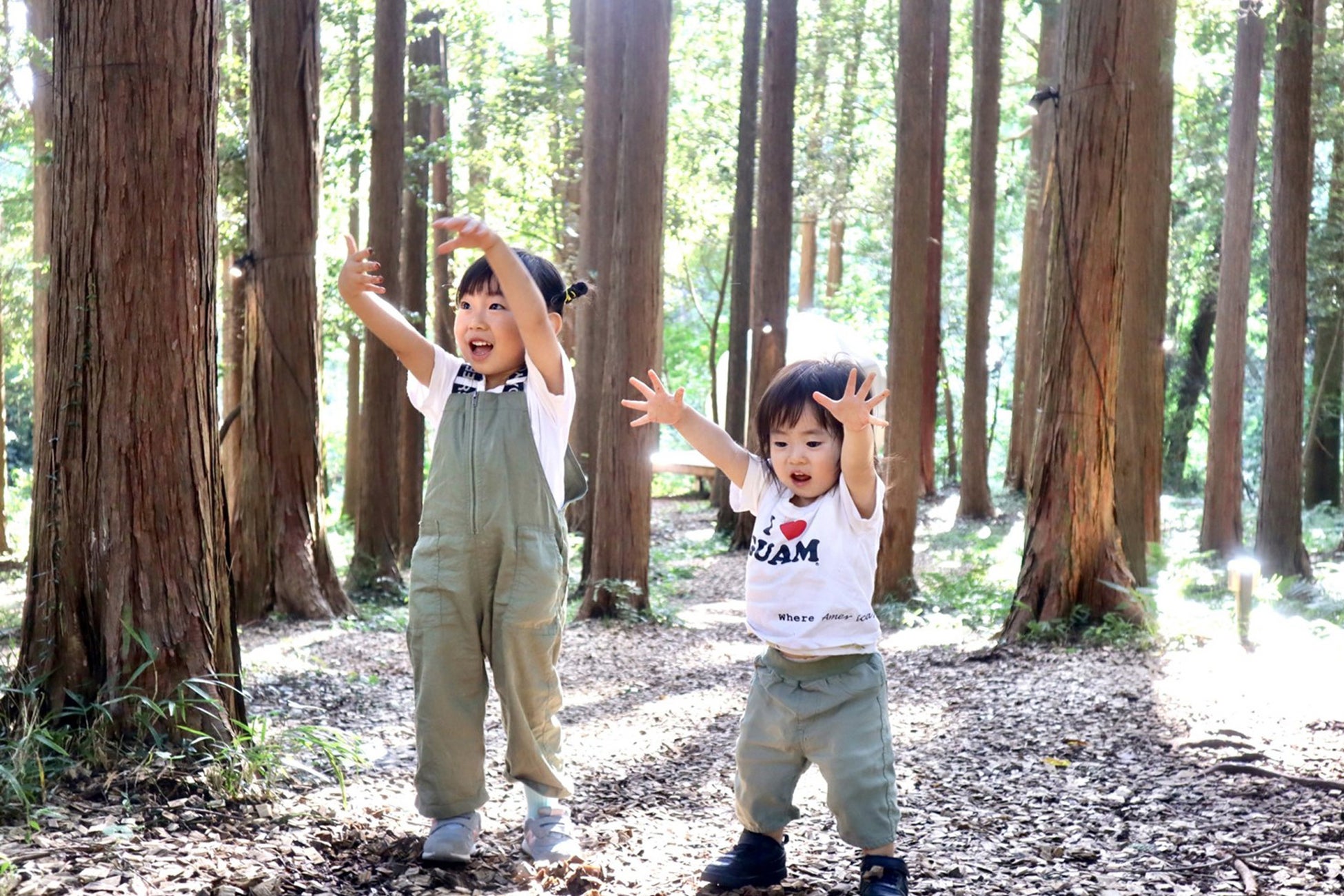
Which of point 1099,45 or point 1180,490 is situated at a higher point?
point 1099,45

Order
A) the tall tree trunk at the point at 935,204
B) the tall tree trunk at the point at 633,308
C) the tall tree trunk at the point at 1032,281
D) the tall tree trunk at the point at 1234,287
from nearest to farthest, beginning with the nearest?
the tall tree trunk at the point at 633,308 < the tall tree trunk at the point at 1234,287 < the tall tree trunk at the point at 935,204 < the tall tree trunk at the point at 1032,281

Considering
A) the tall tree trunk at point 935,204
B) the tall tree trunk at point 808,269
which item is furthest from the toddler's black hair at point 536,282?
the tall tree trunk at point 808,269

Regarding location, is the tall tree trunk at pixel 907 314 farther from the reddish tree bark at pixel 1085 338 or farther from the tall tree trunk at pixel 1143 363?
the reddish tree bark at pixel 1085 338

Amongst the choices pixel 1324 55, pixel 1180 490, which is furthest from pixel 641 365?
pixel 1180 490

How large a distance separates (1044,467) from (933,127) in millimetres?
9104

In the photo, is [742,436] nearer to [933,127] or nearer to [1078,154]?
[933,127]

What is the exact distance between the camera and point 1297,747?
4.55m

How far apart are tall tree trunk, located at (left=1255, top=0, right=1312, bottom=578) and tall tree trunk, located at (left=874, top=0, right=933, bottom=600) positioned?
3.39m

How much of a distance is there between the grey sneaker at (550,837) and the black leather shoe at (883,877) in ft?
2.65

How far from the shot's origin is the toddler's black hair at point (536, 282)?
333 centimetres

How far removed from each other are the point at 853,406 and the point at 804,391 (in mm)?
199

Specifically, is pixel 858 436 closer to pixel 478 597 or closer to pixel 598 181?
pixel 478 597

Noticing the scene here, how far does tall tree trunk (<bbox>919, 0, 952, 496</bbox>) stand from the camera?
1502 cm

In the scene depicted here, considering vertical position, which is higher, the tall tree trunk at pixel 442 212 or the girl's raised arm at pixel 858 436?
the tall tree trunk at pixel 442 212
